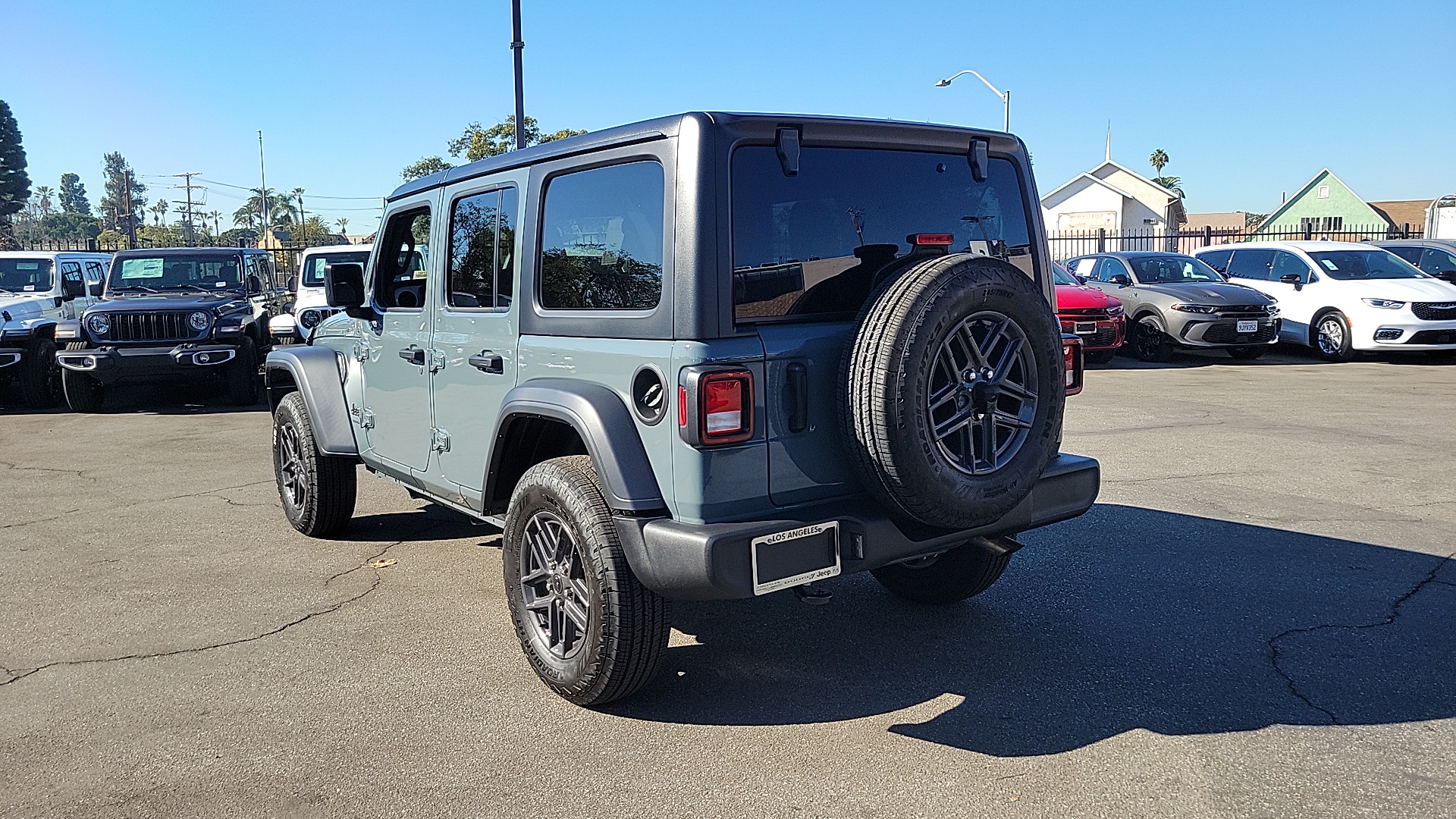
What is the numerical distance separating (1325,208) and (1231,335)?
55979 millimetres

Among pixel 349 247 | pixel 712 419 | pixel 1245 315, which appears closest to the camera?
pixel 712 419

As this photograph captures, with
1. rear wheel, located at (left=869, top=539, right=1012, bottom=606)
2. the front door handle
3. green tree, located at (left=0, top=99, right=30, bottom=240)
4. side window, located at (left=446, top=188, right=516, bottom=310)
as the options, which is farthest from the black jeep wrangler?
green tree, located at (left=0, top=99, right=30, bottom=240)

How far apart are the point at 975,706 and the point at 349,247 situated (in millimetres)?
14974

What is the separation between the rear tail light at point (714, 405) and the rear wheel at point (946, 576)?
1.49 m

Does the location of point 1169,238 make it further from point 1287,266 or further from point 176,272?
point 176,272

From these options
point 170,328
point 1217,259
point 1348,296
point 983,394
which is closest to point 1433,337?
point 1348,296

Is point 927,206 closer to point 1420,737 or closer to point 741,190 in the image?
point 741,190

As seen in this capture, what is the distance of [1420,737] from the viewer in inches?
136

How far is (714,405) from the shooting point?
329 cm

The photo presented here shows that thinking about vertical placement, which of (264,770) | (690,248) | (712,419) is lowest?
(264,770)

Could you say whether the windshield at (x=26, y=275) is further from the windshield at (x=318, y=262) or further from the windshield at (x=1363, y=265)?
the windshield at (x=1363, y=265)

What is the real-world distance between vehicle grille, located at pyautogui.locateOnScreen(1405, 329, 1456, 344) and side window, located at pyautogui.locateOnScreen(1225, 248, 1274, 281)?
244 cm

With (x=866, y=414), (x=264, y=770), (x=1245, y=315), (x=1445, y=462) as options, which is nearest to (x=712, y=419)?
(x=866, y=414)

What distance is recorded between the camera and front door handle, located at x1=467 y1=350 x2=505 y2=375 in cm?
423
